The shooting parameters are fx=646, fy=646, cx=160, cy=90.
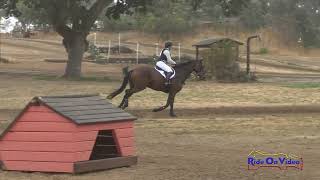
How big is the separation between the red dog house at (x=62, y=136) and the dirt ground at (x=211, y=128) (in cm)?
18

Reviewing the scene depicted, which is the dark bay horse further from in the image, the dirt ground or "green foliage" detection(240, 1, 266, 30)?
"green foliage" detection(240, 1, 266, 30)

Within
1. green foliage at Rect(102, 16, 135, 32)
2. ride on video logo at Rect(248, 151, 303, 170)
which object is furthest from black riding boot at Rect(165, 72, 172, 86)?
green foliage at Rect(102, 16, 135, 32)

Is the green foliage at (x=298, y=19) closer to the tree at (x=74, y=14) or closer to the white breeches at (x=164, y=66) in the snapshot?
the tree at (x=74, y=14)

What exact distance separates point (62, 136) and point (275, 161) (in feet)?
12.2

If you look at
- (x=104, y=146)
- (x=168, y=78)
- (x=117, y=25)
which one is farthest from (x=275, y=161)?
(x=117, y=25)

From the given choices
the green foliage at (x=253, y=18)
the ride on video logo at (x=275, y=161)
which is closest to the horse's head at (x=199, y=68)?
the ride on video logo at (x=275, y=161)

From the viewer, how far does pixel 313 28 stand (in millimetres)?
84125

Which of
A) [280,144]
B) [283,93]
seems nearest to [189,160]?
[280,144]

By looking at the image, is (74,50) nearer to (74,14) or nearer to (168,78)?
(74,14)

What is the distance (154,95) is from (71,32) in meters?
13.0

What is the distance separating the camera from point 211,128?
1684cm

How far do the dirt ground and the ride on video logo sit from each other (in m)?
0.16

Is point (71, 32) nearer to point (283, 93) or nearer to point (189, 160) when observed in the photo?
point (283, 93)

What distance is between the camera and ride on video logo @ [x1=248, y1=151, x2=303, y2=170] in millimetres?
10922
